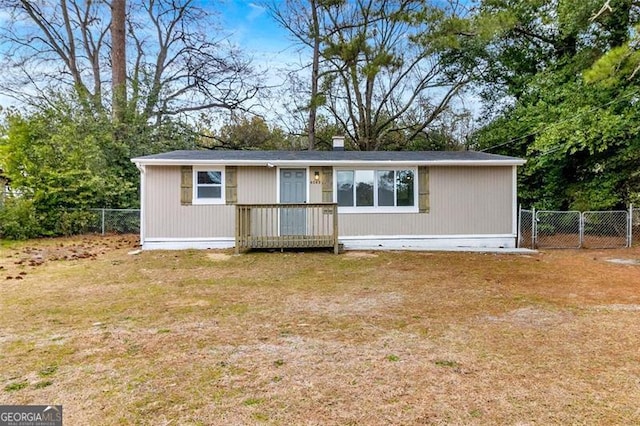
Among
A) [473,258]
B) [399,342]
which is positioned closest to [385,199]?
[473,258]

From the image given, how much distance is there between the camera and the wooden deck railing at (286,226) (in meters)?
8.70

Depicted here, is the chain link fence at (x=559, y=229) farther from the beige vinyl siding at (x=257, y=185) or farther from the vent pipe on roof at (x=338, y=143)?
the beige vinyl siding at (x=257, y=185)

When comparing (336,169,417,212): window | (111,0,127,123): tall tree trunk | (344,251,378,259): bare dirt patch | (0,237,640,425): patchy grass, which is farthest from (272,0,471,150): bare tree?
(0,237,640,425): patchy grass

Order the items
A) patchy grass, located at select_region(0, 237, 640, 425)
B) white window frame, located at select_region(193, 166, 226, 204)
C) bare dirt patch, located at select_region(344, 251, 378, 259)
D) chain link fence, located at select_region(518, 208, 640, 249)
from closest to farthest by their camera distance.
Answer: patchy grass, located at select_region(0, 237, 640, 425) < bare dirt patch, located at select_region(344, 251, 378, 259) < white window frame, located at select_region(193, 166, 226, 204) < chain link fence, located at select_region(518, 208, 640, 249)

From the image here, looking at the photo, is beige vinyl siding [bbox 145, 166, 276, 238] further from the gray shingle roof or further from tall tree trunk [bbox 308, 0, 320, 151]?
tall tree trunk [bbox 308, 0, 320, 151]

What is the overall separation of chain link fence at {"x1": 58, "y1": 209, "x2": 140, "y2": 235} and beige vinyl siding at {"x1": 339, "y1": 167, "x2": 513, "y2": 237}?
7.40 m

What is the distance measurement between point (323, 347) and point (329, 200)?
6.55 metres

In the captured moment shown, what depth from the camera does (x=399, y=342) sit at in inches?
130

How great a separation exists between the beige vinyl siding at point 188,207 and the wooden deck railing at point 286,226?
0.59 meters

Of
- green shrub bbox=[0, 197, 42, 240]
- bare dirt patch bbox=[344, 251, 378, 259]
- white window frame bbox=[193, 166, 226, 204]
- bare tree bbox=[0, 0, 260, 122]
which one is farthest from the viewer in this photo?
bare tree bbox=[0, 0, 260, 122]

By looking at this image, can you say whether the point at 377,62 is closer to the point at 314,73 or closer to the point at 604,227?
the point at 314,73

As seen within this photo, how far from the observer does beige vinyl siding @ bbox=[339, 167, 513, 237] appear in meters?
9.66

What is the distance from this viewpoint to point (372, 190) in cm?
964

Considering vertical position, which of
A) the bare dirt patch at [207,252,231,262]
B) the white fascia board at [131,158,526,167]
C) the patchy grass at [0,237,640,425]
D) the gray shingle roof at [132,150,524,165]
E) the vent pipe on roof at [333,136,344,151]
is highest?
the vent pipe on roof at [333,136,344,151]
